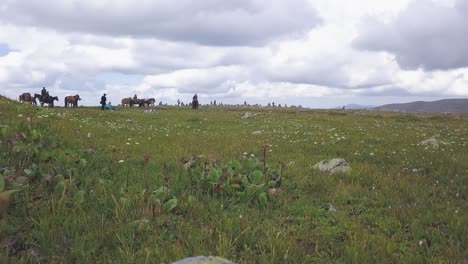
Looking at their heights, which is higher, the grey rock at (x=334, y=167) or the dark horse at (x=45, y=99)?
the dark horse at (x=45, y=99)

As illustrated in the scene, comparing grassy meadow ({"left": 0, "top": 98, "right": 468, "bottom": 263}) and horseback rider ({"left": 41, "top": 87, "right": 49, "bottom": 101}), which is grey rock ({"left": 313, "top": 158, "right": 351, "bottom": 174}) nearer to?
grassy meadow ({"left": 0, "top": 98, "right": 468, "bottom": 263})

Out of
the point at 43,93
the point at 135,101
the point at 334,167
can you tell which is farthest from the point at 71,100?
the point at 334,167

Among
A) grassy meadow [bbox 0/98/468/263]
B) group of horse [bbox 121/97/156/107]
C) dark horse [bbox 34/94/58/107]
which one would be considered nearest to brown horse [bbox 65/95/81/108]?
dark horse [bbox 34/94/58/107]

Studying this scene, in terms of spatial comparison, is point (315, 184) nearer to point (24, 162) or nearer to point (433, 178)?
point (433, 178)

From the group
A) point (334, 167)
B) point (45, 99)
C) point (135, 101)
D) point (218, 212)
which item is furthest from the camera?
point (135, 101)

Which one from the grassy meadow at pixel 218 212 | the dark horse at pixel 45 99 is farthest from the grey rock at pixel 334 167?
the dark horse at pixel 45 99

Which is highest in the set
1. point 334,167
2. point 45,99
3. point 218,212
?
point 45,99

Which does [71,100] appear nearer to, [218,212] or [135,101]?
[135,101]

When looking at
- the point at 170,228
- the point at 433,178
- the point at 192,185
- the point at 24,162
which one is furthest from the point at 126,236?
the point at 433,178

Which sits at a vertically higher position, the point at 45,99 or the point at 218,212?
the point at 45,99

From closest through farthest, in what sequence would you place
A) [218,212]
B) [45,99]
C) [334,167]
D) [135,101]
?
1. [218,212]
2. [334,167]
3. [45,99]
4. [135,101]

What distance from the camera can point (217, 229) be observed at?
5.86m

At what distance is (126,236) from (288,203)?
3.53 meters

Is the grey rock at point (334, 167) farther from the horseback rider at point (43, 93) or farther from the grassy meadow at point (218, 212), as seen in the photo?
the horseback rider at point (43, 93)
